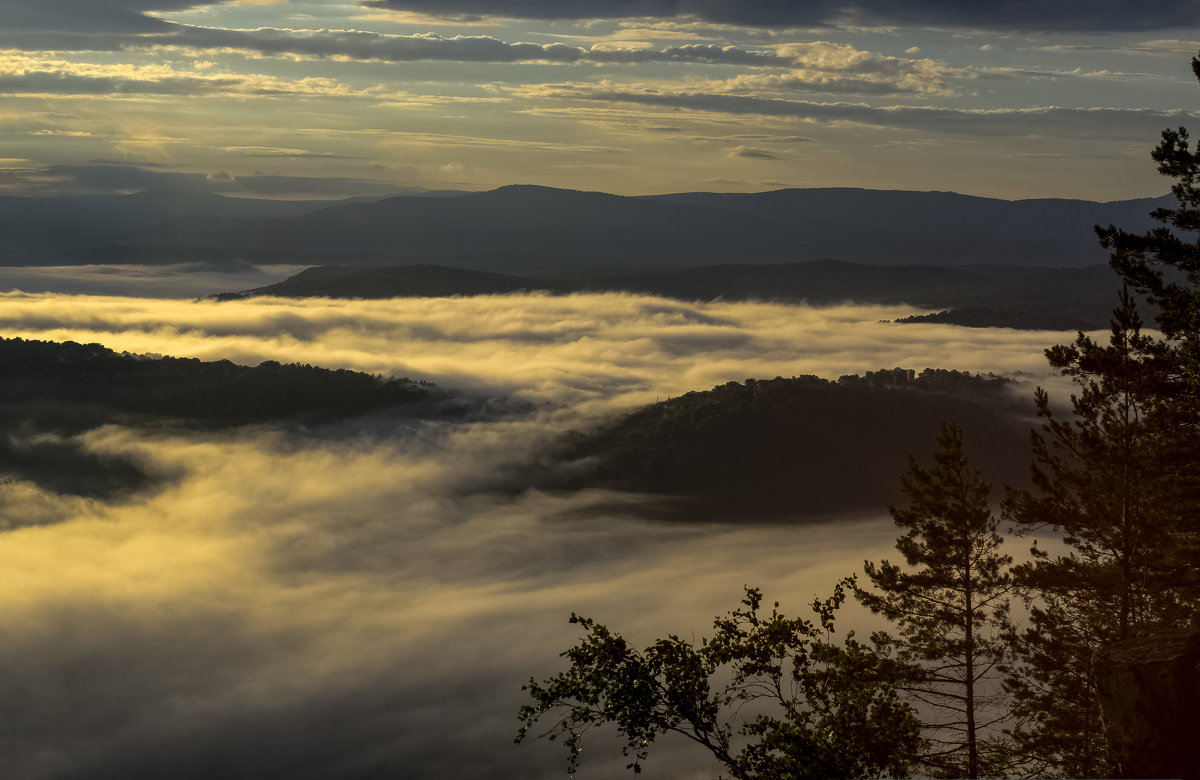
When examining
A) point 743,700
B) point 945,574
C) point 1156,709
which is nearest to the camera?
point 1156,709

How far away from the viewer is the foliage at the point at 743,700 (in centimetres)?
1761

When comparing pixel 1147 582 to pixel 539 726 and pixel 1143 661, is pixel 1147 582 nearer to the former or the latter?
pixel 1143 661

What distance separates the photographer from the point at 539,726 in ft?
563


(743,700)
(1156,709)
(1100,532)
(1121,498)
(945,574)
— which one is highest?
(1121,498)

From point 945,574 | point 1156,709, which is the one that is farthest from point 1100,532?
point 1156,709

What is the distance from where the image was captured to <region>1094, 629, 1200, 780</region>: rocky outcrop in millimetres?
18469

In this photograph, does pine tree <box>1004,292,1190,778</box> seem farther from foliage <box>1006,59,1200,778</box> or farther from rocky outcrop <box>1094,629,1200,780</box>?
rocky outcrop <box>1094,629,1200,780</box>

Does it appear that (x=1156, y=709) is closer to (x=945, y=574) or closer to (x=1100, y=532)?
(x=945, y=574)

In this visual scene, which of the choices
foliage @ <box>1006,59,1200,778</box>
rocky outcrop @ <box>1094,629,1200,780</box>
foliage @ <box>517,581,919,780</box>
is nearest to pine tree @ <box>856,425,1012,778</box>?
foliage @ <box>1006,59,1200,778</box>

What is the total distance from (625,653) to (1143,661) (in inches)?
375

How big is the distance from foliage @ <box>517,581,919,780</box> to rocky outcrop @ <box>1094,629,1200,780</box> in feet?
12.1

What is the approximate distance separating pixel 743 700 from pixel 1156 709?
7.35 meters

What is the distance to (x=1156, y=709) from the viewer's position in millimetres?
18641

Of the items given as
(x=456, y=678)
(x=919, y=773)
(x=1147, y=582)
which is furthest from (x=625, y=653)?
(x=456, y=678)
